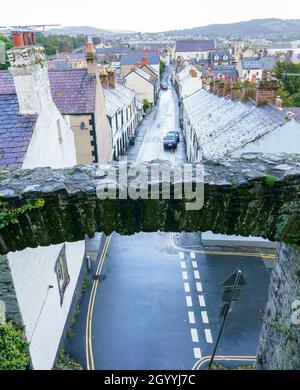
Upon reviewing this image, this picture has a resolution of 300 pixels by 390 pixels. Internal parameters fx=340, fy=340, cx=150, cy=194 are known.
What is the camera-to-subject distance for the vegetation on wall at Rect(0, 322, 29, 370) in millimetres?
6898

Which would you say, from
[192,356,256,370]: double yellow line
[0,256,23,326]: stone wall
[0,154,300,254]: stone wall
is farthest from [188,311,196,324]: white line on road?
Answer: [0,154,300,254]: stone wall

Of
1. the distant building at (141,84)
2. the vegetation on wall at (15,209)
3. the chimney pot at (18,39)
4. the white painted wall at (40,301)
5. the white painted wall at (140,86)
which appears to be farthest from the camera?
the white painted wall at (140,86)

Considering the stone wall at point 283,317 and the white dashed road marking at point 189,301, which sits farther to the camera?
the white dashed road marking at point 189,301

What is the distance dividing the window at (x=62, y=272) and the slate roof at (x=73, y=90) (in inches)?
439

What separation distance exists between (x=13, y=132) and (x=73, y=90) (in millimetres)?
13254

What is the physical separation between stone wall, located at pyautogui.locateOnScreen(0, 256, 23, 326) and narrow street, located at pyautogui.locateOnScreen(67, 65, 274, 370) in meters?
4.07

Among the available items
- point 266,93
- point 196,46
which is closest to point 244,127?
point 266,93

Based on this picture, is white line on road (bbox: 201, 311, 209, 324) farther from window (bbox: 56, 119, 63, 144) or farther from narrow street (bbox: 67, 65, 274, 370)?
window (bbox: 56, 119, 63, 144)

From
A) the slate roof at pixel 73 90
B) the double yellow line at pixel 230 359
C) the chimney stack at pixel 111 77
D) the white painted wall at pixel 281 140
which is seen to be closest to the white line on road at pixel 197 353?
the double yellow line at pixel 230 359

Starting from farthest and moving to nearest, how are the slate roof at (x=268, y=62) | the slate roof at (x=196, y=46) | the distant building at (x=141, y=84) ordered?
1. the slate roof at (x=196, y=46)
2. the slate roof at (x=268, y=62)
3. the distant building at (x=141, y=84)

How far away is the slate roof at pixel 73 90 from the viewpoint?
2014 cm

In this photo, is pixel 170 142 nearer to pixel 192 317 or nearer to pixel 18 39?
pixel 192 317

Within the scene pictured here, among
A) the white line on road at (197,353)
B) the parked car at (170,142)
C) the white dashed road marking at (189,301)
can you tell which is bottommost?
the parked car at (170,142)

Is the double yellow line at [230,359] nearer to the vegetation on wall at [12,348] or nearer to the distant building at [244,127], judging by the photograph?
the vegetation on wall at [12,348]
